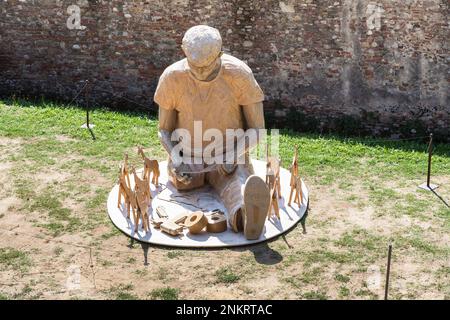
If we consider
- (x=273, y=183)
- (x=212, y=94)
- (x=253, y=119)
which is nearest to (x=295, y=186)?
(x=273, y=183)

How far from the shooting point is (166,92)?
8922mm

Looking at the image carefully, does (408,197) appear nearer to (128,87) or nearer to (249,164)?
(249,164)

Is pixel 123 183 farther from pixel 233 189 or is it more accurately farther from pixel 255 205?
pixel 255 205

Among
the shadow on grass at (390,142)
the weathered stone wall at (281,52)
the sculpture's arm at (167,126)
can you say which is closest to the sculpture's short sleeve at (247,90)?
the sculpture's arm at (167,126)

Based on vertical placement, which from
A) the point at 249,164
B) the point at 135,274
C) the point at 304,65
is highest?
the point at 304,65

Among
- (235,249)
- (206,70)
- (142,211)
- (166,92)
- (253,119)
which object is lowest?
(235,249)

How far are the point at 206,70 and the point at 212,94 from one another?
1.21 feet

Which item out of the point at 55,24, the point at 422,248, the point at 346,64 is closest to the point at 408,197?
A: the point at 422,248

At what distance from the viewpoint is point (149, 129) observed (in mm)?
12352

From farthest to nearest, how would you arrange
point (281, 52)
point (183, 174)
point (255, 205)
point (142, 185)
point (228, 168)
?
point (281, 52) → point (183, 174) → point (228, 168) → point (142, 185) → point (255, 205)

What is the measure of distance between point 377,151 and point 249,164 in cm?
299

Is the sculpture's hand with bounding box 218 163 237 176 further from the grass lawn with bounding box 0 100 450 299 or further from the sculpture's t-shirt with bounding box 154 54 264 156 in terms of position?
the grass lawn with bounding box 0 100 450 299

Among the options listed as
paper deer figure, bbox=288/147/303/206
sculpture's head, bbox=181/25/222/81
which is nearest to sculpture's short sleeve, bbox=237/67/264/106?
sculpture's head, bbox=181/25/222/81

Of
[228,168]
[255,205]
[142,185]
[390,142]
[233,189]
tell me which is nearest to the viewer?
[255,205]
